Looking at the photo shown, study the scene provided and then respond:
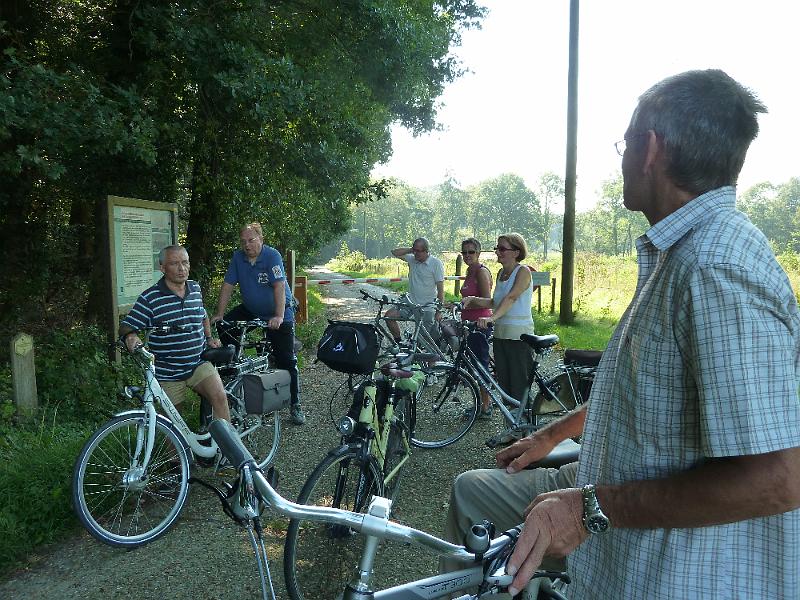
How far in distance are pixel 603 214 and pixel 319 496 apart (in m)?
81.4

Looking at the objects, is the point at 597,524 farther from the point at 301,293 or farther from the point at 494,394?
the point at 301,293

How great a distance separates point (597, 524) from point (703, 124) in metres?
0.88

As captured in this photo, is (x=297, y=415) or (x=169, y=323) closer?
(x=169, y=323)

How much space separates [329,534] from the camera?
347cm

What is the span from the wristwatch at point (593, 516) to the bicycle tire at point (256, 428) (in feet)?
12.4

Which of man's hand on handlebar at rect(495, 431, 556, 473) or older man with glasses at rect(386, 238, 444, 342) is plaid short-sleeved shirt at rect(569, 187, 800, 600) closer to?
man's hand on handlebar at rect(495, 431, 556, 473)

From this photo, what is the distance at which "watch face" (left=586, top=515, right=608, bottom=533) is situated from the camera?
1.26 metres

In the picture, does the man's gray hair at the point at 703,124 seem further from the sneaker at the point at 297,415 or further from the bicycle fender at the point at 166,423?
the sneaker at the point at 297,415

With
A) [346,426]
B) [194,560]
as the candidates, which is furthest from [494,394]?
[194,560]

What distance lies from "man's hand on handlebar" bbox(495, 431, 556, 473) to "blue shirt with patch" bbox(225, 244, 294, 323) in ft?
14.6

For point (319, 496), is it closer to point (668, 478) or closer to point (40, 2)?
point (668, 478)

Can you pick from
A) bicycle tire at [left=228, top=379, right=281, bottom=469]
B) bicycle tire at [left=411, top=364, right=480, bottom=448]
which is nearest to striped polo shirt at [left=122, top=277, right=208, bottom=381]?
bicycle tire at [left=228, top=379, right=281, bottom=469]

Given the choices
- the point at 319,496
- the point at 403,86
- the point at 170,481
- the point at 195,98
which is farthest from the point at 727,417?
the point at 403,86

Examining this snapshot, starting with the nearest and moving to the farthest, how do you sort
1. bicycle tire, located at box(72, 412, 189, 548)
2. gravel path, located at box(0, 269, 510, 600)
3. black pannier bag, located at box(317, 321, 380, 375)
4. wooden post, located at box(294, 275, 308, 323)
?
gravel path, located at box(0, 269, 510, 600) → bicycle tire, located at box(72, 412, 189, 548) → black pannier bag, located at box(317, 321, 380, 375) → wooden post, located at box(294, 275, 308, 323)
